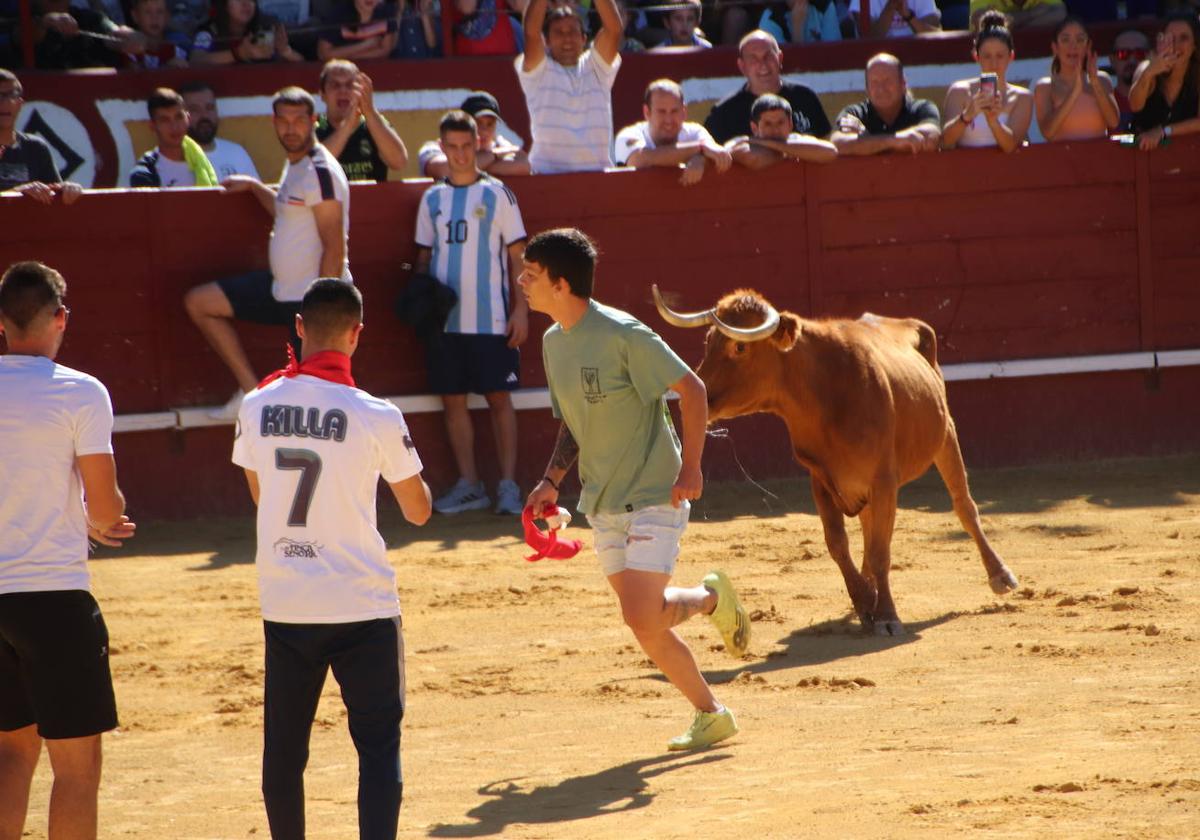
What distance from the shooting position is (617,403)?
490 centimetres

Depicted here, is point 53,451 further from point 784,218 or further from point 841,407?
point 784,218

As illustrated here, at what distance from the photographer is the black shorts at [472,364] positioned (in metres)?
9.60

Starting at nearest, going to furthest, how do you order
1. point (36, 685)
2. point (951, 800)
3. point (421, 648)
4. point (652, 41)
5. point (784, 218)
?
point (36, 685)
point (951, 800)
point (421, 648)
point (784, 218)
point (652, 41)

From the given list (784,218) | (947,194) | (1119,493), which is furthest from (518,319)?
(1119,493)

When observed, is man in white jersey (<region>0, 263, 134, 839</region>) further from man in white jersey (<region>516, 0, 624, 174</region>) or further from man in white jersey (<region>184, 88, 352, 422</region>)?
man in white jersey (<region>516, 0, 624, 174</region>)

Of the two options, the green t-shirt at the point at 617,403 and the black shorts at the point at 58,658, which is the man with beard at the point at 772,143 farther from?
the black shorts at the point at 58,658

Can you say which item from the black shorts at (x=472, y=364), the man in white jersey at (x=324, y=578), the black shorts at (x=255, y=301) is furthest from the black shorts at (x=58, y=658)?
the black shorts at (x=472, y=364)

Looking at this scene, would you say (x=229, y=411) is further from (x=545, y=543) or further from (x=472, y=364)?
(x=545, y=543)

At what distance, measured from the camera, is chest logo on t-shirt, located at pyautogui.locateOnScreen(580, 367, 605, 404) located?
16.0 ft

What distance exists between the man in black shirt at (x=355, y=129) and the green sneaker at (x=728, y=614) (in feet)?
16.4

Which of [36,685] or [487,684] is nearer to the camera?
[36,685]

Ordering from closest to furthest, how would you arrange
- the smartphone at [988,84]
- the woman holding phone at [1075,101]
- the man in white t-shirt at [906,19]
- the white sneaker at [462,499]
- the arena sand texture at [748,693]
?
the arena sand texture at [748,693], the white sneaker at [462,499], the smartphone at [988,84], the woman holding phone at [1075,101], the man in white t-shirt at [906,19]

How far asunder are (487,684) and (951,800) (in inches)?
91.4

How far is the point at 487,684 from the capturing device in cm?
621
